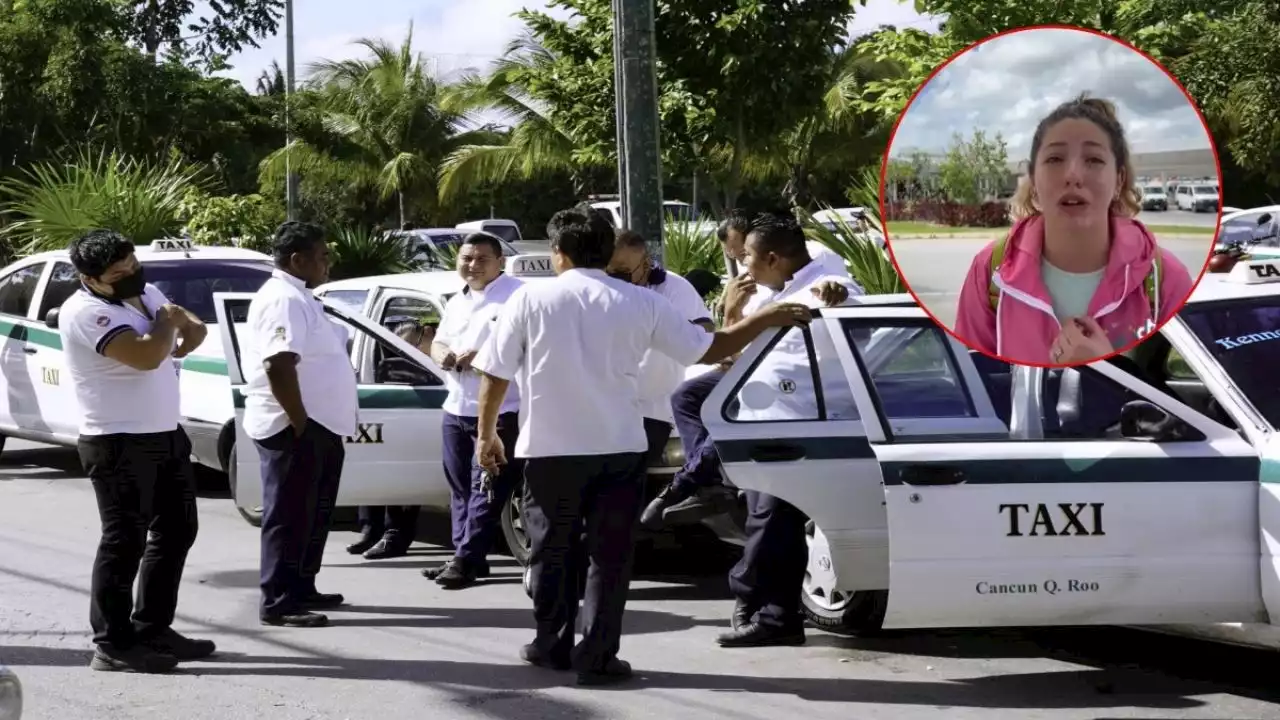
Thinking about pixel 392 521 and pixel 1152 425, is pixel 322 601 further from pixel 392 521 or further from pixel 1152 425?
pixel 1152 425

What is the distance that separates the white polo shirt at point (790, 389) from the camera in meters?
6.75

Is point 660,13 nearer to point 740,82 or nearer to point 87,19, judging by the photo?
point 740,82

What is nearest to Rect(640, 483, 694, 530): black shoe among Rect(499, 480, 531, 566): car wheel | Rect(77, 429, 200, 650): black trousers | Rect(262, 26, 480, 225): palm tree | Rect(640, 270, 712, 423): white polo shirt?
Rect(640, 270, 712, 423): white polo shirt

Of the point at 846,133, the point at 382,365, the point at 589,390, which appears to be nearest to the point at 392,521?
the point at 382,365

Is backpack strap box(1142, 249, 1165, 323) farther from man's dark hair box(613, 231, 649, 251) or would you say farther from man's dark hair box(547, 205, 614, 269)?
man's dark hair box(613, 231, 649, 251)

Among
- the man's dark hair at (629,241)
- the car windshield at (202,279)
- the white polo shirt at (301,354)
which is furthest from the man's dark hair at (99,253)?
the car windshield at (202,279)

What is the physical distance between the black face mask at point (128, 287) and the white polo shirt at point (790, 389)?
2329 mm

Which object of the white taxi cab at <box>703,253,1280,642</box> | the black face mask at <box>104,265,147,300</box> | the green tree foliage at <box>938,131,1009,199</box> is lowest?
the white taxi cab at <box>703,253,1280,642</box>

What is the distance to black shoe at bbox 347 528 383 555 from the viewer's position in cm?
970

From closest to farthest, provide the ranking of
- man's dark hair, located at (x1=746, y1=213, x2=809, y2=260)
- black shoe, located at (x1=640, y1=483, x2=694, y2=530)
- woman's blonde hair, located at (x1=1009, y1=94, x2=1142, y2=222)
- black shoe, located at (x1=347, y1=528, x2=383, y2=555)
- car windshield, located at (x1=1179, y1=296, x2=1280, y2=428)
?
woman's blonde hair, located at (x1=1009, y1=94, x2=1142, y2=222), car windshield, located at (x1=1179, y1=296, x2=1280, y2=428), man's dark hair, located at (x1=746, y1=213, x2=809, y2=260), black shoe, located at (x1=640, y1=483, x2=694, y2=530), black shoe, located at (x1=347, y1=528, x2=383, y2=555)

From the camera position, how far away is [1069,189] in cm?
377

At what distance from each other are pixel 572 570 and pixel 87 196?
46.3 feet

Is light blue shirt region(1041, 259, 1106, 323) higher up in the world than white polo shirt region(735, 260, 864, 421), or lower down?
higher up

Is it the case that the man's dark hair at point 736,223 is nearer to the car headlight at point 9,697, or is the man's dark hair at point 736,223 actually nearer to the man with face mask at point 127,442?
the man with face mask at point 127,442
